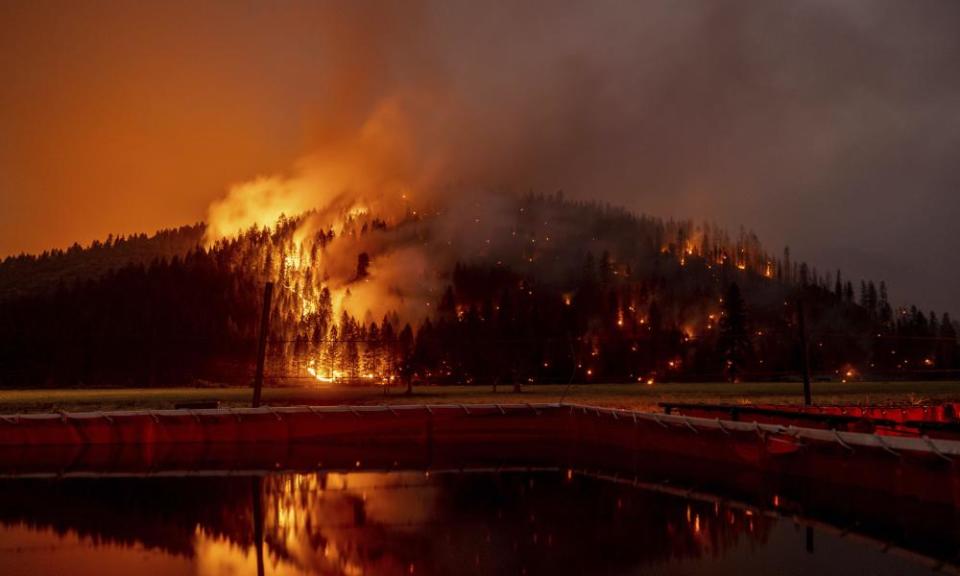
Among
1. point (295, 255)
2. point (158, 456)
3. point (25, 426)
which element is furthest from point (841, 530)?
point (295, 255)

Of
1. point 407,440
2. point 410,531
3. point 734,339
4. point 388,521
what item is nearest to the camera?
point 410,531

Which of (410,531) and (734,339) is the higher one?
(734,339)

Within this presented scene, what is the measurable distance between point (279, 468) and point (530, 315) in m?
118

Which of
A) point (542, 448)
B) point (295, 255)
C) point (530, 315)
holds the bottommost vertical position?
point (542, 448)

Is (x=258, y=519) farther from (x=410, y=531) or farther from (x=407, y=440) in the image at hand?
(x=407, y=440)

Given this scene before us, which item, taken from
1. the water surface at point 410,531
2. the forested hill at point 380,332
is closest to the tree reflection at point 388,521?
the water surface at point 410,531

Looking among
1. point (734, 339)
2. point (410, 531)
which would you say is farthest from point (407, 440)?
point (734, 339)

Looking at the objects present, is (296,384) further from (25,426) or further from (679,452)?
(679,452)

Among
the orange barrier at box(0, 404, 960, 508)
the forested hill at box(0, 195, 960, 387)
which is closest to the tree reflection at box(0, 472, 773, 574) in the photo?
the orange barrier at box(0, 404, 960, 508)

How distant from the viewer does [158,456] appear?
24.3 meters

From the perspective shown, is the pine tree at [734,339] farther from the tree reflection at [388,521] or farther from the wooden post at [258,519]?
the wooden post at [258,519]

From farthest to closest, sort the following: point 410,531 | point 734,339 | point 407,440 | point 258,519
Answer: point 734,339 → point 407,440 → point 258,519 → point 410,531

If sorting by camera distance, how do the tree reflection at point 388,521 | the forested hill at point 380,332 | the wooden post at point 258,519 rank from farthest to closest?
1. the forested hill at point 380,332
2. the wooden post at point 258,519
3. the tree reflection at point 388,521

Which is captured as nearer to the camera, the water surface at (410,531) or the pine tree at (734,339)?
the water surface at (410,531)
